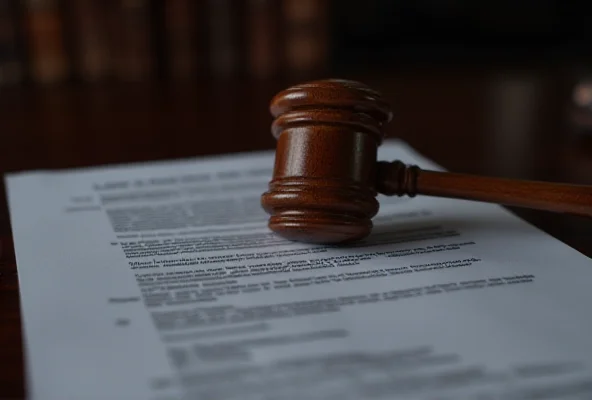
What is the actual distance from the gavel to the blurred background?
0.06 metres

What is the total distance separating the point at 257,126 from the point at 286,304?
0.62 m

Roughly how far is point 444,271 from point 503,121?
1.99 ft

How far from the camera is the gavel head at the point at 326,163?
2.08ft

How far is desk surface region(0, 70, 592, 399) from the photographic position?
3.05 ft

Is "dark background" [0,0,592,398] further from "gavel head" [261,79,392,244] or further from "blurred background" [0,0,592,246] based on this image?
"gavel head" [261,79,392,244]

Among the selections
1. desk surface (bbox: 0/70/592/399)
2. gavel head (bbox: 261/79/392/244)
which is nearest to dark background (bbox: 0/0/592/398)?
desk surface (bbox: 0/70/592/399)

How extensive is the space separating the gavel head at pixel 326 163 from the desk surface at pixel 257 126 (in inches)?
7.1

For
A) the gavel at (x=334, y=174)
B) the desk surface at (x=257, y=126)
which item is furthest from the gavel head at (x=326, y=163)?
the desk surface at (x=257, y=126)

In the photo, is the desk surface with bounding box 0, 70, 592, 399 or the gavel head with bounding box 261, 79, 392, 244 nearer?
the gavel head with bounding box 261, 79, 392, 244

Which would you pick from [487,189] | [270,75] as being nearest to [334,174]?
[487,189]

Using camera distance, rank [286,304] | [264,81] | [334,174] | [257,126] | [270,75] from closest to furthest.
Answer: [286,304] → [334,174] → [257,126] → [264,81] → [270,75]

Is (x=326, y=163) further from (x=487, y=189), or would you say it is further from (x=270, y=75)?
(x=270, y=75)

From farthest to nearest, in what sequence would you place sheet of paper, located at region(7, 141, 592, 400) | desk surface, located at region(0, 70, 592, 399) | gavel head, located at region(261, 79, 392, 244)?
1. desk surface, located at region(0, 70, 592, 399)
2. gavel head, located at region(261, 79, 392, 244)
3. sheet of paper, located at region(7, 141, 592, 400)

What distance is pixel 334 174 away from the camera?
642 millimetres
